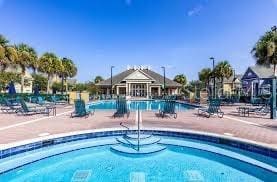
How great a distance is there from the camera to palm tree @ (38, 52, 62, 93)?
4569 centimetres

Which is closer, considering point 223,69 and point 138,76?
point 223,69

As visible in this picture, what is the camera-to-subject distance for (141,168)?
24.9 ft

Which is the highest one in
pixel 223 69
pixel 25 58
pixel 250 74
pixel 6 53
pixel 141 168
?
pixel 25 58

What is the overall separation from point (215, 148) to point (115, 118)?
7363 mm

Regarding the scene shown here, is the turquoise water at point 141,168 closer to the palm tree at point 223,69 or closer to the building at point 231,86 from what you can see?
the palm tree at point 223,69

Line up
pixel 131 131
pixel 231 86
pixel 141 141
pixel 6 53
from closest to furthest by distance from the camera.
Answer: pixel 141 141 < pixel 131 131 < pixel 6 53 < pixel 231 86

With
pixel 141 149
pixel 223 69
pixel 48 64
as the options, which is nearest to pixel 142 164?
pixel 141 149

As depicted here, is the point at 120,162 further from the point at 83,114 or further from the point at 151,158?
the point at 83,114

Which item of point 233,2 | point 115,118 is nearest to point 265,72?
point 233,2

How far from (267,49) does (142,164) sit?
25184mm

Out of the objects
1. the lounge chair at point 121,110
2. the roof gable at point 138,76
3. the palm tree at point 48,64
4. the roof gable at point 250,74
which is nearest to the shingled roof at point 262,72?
the roof gable at point 250,74

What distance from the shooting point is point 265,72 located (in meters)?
51.8

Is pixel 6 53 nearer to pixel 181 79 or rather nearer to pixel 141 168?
pixel 141 168

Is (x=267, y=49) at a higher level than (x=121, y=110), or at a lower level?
higher
